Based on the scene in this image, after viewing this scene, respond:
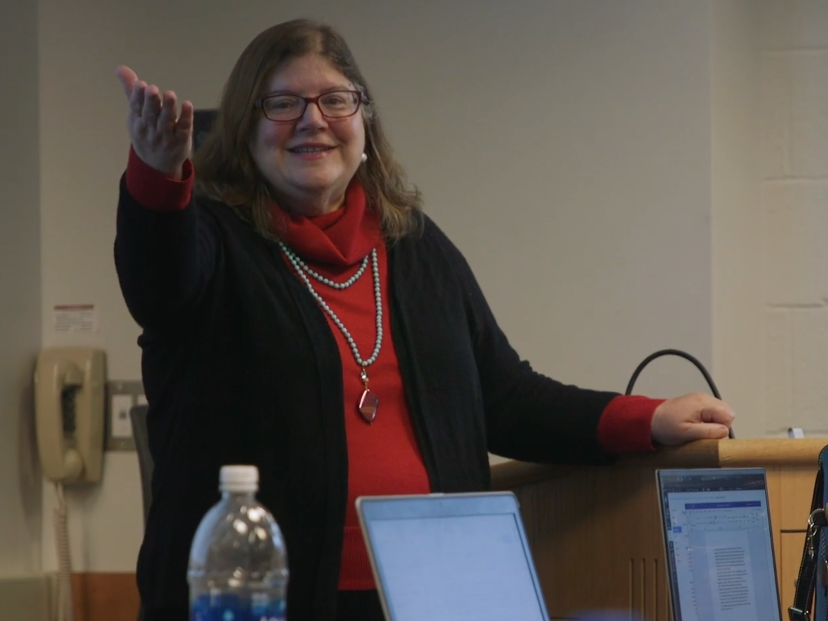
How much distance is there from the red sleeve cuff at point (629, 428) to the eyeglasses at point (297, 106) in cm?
60

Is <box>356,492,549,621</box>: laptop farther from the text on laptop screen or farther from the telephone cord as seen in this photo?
the telephone cord

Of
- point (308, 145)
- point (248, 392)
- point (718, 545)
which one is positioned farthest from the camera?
point (308, 145)

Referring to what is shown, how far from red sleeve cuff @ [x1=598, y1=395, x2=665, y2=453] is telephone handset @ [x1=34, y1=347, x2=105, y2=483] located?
1.66 meters

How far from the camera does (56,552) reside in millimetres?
3150

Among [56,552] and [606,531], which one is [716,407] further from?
[56,552]

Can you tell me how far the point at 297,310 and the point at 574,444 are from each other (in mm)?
495

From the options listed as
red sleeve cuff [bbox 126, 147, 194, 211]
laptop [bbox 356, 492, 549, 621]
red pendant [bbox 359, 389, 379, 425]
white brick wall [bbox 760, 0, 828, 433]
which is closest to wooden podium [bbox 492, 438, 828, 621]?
red pendant [bbox 359, 389, 379, 425]

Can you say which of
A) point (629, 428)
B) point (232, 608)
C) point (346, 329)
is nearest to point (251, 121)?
point (346, 329)

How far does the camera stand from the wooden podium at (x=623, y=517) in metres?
1.69

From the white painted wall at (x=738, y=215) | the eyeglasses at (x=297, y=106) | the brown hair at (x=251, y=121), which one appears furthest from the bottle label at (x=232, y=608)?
the white painted wall at (x=738, y=215)

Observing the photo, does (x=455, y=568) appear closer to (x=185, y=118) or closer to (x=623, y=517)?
(x=185, y=118)

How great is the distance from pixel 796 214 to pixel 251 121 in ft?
5.87

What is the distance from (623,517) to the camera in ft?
6.05

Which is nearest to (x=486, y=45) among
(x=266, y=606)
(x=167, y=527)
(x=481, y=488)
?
(x=481, y=488)
